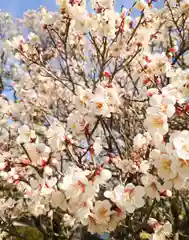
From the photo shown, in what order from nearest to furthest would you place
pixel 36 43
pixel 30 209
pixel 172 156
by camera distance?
1. pixel 172 156
2. pixel 36 43
3. pixel 30 209

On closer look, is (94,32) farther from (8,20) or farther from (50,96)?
(8,20)

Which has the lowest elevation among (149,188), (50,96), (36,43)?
(149,188)

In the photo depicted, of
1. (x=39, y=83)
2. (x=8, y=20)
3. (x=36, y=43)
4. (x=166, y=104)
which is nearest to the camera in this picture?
(x=166, y=104)

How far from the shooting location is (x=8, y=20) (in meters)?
14.2

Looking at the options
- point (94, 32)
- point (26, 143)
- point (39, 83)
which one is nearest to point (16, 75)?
point (39, 83)

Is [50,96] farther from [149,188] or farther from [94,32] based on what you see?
[149,188]

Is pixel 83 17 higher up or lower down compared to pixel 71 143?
higher up

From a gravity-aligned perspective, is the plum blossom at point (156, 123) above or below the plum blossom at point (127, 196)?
above

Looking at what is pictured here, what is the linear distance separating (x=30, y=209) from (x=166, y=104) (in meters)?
3.37

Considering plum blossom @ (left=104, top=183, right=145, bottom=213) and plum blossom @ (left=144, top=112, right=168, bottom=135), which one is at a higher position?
plum blossom @ (left=144, top=112, right=168, bottom=135)

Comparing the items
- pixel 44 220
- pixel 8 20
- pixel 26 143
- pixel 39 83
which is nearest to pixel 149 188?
pixel 26 143

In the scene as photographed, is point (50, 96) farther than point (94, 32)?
Yes

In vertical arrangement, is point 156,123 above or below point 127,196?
above

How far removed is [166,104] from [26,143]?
Answer: 91 centimetres
